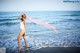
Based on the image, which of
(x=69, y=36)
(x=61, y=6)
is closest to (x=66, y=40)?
(x=69, y=36)

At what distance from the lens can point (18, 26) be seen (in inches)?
128

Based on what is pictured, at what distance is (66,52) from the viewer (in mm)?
3285

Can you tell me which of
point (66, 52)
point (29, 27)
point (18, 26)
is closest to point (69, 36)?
point (66, 52)

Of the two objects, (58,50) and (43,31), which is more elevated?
(43,31)

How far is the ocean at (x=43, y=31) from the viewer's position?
3.21m

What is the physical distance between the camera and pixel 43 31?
131 inches

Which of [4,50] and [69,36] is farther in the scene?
[69,36]

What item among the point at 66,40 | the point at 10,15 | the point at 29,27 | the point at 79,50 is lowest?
the point at 79,50

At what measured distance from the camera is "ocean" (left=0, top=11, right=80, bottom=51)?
321 centimetres

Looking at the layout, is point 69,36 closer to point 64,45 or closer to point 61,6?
point 64,45

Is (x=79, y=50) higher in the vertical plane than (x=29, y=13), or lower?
lower

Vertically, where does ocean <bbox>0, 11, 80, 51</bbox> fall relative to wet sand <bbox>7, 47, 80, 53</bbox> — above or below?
above

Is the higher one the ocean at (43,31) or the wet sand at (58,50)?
the ocean at (43,31)

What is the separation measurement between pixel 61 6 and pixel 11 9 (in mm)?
1151
